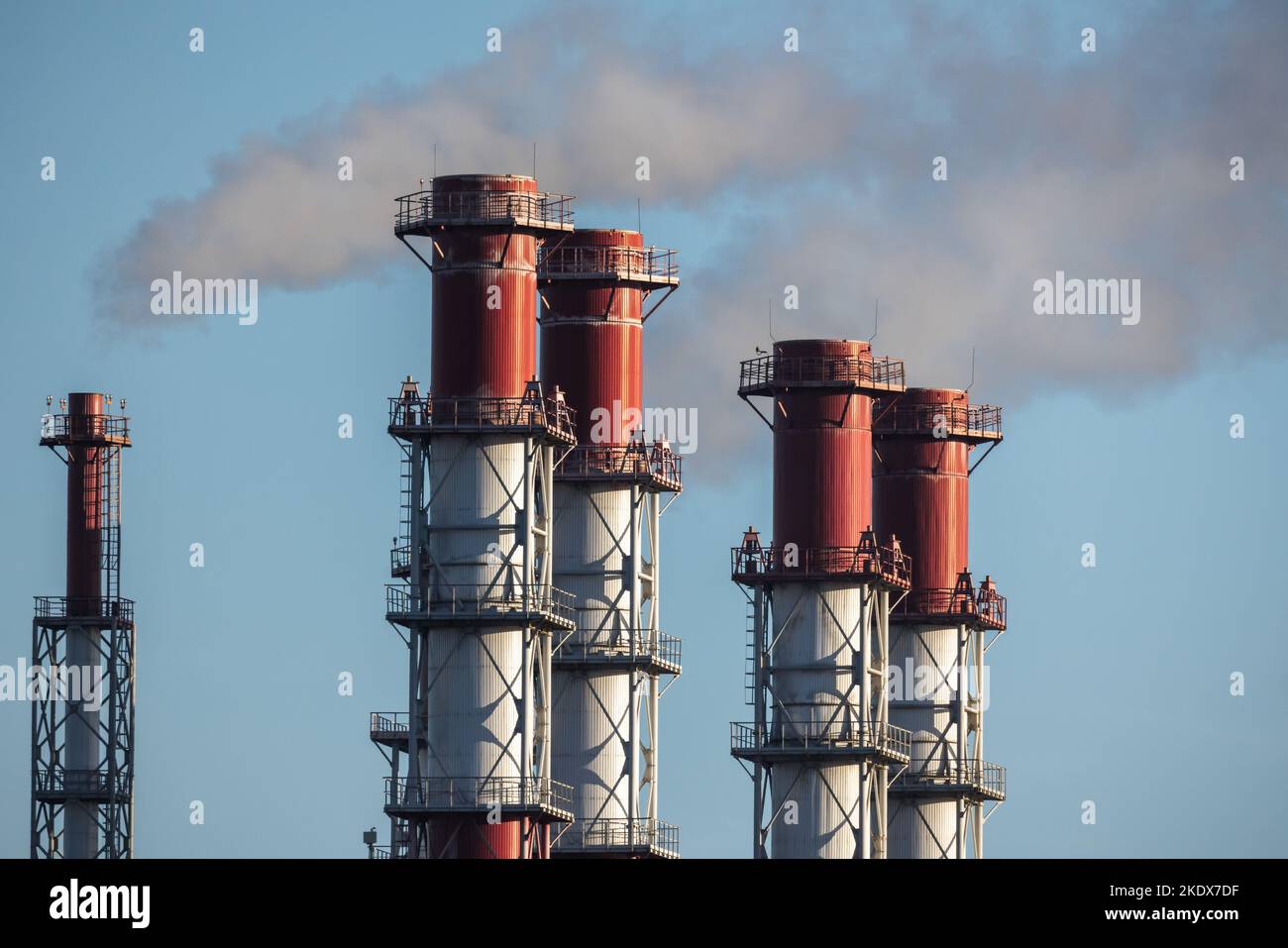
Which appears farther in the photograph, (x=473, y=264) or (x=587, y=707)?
(x=587, y=707)

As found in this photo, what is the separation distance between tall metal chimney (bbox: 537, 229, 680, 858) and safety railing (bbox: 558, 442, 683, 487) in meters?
0.03

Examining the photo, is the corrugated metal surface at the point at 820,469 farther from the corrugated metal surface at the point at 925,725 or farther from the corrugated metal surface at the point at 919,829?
the corrugated metal surface at the point at 919,829

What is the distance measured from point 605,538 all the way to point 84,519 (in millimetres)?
34462

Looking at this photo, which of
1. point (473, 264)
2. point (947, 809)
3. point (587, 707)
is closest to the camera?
point (473, 264)

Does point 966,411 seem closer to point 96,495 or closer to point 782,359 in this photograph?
point 782,359

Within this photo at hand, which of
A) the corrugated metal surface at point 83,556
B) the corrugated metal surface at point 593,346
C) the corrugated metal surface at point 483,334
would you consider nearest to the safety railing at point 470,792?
the corrugated metal surface at point 483,334

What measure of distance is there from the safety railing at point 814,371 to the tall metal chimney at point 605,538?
17.5ft

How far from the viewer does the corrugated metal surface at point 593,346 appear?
118000 mm

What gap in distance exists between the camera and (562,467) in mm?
116750

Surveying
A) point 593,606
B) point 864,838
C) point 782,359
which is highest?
point 782,359

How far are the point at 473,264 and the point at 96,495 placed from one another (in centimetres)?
4188
